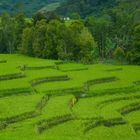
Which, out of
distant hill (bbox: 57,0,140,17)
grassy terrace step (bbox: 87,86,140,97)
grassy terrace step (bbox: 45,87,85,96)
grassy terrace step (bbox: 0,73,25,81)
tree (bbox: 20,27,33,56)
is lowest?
grassy terrace step (bbox: 87,86,140,97)

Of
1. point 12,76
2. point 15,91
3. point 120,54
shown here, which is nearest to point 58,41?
point 120,54

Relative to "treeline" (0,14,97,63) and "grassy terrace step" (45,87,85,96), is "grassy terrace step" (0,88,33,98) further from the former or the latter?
"treeline" (0,14,97,63)

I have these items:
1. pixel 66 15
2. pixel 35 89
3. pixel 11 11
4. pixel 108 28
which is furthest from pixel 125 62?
pixel 11 11

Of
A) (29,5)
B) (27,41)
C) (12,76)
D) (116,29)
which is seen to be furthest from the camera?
(29,5)

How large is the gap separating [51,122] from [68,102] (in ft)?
13.4

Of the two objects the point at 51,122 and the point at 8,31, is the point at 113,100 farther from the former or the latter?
the point at 8,31

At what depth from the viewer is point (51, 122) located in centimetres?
2334

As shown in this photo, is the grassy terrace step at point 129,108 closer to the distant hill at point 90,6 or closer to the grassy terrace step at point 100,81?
the grassy terrace step at point 100,81

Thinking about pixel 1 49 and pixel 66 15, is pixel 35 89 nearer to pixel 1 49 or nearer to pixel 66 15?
pixel 1 49

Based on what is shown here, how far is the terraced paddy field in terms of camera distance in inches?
872

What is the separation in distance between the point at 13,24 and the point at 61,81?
25951mm

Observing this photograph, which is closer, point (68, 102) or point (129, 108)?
point (68, 102)

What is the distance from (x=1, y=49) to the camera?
60188 millimetres

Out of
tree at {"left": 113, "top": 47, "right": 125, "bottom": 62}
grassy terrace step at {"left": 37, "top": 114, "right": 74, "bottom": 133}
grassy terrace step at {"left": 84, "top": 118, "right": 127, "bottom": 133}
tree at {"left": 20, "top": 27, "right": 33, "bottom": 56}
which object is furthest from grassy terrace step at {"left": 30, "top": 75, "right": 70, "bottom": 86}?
tree at {"left": 113, "top": 47, "right": 125, "bottom": 62}
